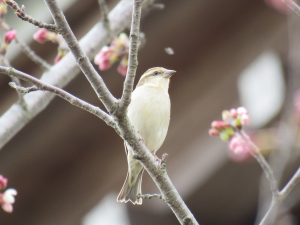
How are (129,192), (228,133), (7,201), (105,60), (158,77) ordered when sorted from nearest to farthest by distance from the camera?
1. (228,133)
2. (7,201)
3. (105,60)
4. (129,192)
5. (158,77)

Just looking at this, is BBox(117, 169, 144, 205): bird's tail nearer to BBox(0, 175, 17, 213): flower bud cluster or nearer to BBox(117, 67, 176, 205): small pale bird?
BBox(117, 67, 176, 205): small pale bird

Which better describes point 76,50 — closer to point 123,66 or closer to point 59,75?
point 123,66

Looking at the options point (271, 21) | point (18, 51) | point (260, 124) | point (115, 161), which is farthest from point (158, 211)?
point (271, 21)

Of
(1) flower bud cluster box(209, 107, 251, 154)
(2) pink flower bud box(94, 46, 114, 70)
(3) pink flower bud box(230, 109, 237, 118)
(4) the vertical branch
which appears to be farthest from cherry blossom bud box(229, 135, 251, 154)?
(2) pink flower bud box(94, 46, 114, 70)

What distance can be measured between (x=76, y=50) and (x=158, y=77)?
9.58 feet

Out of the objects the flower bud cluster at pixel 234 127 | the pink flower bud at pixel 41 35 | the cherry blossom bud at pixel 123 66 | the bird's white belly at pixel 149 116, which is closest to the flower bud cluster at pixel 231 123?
the flower bud cluster at pixel 234 127

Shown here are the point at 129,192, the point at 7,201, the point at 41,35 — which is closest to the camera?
the point at 7,201

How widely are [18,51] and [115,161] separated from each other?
7.81 feet

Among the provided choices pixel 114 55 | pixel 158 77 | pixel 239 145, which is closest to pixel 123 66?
pixel 114 55

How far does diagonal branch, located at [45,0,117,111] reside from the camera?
2.23m

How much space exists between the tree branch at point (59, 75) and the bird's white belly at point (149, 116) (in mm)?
860

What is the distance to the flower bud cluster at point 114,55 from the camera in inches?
170

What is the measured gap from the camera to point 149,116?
4.52 meters

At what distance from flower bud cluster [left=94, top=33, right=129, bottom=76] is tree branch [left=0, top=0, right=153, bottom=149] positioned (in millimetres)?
319
